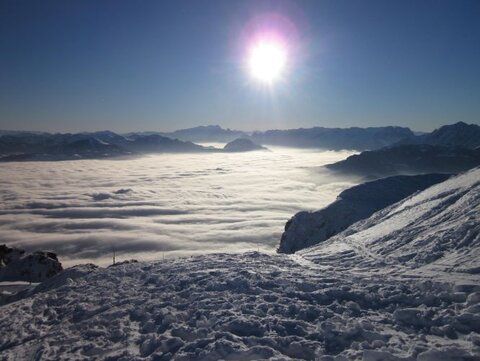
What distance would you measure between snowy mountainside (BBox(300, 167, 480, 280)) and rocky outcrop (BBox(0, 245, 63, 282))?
127ft

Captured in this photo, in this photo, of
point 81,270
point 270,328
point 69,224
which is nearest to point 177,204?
point 69,224

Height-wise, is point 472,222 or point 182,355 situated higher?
point 472,222

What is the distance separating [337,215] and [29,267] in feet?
147

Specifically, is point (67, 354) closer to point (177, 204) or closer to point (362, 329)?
point (362, 329)

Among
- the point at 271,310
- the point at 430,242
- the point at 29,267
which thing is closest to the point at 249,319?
the point at 271,310

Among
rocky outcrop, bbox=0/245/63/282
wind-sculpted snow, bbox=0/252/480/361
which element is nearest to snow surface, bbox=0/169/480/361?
wind-sculpted snow, bbox=0/252/480/361

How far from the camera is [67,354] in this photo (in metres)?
10.7

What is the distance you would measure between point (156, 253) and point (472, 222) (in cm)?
7714

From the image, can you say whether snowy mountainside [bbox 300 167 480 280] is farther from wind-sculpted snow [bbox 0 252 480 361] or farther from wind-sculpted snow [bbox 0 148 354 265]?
wind-sculpted snow [bbox 0 148 354 265]

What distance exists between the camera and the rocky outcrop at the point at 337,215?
5356cm

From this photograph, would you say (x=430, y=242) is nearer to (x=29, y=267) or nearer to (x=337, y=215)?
(x=337, y=215)

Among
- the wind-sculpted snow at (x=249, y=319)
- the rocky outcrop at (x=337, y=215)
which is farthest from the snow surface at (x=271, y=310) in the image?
the rocky outcrop at (x=337, y=215)

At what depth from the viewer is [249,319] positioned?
11.6 meters

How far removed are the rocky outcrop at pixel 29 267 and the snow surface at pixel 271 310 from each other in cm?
3242
